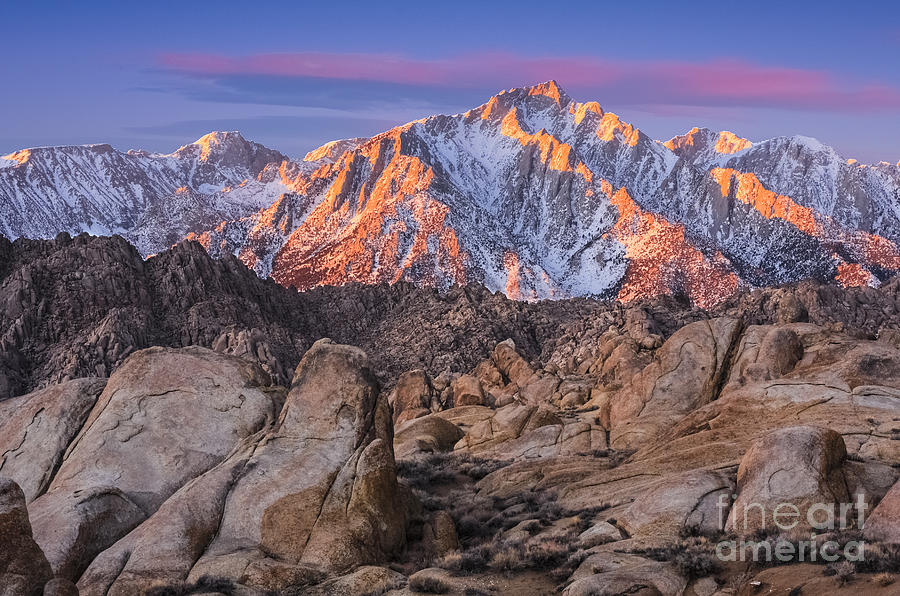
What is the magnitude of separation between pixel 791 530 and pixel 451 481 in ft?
57.5

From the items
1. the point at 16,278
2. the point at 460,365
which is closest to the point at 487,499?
the point at 460,365

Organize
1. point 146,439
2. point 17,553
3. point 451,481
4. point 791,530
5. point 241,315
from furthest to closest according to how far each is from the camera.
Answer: point 241,315
point 451,481
point 146,439
point 791,530
point 17,553

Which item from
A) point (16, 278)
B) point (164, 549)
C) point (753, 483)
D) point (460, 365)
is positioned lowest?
point (460, 365)

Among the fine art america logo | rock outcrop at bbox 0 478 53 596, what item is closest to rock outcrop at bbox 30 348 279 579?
rock outcrop at bbox 0 478 53 596

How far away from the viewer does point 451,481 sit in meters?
35.3

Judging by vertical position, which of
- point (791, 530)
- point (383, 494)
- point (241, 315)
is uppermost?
point (791, 530)

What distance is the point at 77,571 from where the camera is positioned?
22094mm

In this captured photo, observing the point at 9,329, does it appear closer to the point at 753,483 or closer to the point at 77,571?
the point at 77,571

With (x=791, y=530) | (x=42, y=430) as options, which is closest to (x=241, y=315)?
(x=42, y=430)

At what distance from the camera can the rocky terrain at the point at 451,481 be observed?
63.1ft

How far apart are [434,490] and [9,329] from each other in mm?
124738

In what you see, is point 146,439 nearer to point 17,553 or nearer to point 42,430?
point 42,430

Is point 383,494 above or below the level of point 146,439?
below

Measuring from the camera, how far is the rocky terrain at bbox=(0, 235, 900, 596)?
1923 cm
